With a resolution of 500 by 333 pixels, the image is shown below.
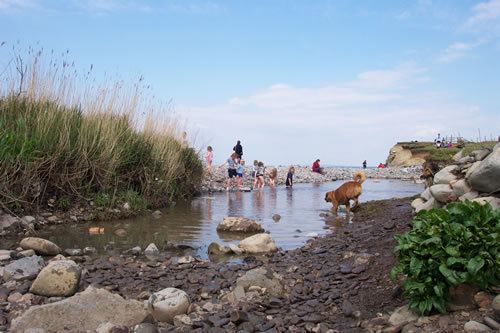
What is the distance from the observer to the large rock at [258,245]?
701 cm

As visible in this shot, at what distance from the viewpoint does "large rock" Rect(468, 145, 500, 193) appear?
495cm

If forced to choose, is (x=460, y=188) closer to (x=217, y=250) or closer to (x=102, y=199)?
(x=217, y=250)

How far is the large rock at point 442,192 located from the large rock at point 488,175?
824 millimetres

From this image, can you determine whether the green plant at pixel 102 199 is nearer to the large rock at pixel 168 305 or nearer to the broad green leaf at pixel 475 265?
the large rock at pixel 168 305

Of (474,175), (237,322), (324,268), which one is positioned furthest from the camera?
(324,268)

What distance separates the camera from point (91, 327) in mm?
3832

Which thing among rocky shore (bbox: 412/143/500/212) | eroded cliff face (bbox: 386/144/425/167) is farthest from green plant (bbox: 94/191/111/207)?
eroded cliff face (bbox: 386/144/425/167)

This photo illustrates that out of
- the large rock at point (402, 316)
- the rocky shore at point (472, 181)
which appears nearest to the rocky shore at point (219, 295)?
the large rock at point (402, 316)

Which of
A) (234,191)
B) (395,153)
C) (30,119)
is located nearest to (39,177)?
(30,119)

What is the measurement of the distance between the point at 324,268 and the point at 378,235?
1658 mm

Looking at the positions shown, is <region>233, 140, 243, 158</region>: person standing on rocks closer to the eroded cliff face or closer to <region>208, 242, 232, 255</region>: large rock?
<region>208, 242, 232, 255</region>: large rock

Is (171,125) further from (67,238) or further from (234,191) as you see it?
(67,238)

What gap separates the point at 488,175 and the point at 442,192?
132 cm

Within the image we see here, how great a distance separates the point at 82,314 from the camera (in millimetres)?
3910
